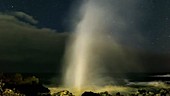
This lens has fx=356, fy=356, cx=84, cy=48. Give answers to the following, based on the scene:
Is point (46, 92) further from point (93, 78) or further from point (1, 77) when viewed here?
point (93, 78)

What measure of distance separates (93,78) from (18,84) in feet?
90.0

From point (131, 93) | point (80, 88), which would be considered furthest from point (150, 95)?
point (80, 88)

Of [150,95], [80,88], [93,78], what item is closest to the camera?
[150,95]

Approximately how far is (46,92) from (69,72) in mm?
21820

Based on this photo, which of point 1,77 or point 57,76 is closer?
point 1,77

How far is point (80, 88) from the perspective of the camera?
58281 mm

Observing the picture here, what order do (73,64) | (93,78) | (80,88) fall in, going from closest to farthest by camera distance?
(80,88)
(73,64)
(93,78)

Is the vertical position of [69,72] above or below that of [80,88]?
above

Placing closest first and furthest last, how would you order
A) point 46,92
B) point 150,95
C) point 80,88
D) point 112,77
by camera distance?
point 46,92 < point 150,95 < point 80,88 < point 112,77

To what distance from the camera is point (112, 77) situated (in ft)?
239

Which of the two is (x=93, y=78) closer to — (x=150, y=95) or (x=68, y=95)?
(x=150, y=95)

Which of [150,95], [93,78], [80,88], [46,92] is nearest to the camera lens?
[46,92]

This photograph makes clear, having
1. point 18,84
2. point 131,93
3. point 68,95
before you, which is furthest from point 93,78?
point 18,84

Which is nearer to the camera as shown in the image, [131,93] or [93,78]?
[131,93]
